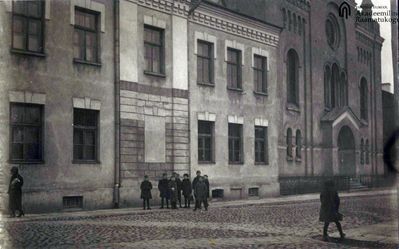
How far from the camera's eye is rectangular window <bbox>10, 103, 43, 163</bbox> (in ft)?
53.7

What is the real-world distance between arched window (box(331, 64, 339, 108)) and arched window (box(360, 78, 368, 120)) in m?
1.31

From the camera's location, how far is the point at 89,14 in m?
19.3

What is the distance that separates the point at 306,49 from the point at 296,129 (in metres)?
4.83

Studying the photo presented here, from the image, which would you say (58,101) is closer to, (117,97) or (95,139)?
(95,139)

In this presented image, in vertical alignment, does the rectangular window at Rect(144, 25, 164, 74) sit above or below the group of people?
above

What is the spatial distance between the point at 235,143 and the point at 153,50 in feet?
22.5

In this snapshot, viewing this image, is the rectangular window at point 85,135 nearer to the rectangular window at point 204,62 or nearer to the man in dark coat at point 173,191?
the man in dark coat at point 173,191

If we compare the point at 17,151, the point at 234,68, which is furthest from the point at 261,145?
the point at 17,151

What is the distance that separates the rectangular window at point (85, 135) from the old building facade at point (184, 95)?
0.14 feet

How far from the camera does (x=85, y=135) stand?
61.8ft

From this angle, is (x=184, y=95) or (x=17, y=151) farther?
(x=184, y=95)

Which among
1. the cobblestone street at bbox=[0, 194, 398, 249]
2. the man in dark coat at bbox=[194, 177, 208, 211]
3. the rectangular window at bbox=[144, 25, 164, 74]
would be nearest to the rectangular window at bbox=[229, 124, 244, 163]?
the man in dark coat at bbox=[194, 177, 208, 211]

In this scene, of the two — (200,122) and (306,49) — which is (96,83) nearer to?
(200,122)

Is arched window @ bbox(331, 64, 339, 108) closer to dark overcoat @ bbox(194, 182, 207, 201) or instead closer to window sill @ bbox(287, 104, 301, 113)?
window sill @ bbox(287, 104, 301, 113)
